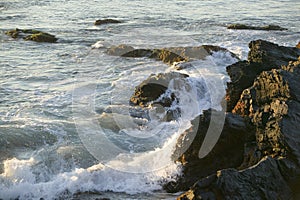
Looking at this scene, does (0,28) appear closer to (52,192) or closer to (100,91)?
(100,91)

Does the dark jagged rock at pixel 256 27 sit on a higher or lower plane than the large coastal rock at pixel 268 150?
lower

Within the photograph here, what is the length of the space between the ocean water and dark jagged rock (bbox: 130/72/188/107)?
23 cm

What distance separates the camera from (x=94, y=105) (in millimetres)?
10258

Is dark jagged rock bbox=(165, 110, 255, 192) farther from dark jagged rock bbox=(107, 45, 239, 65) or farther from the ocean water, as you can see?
dark jagged rock bbox=(107, 45, 239, 65)

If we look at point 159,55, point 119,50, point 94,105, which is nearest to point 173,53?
point 159,55

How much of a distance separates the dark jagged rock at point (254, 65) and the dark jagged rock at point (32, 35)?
11.0 meters

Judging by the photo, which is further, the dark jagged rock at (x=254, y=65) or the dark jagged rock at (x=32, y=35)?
the dark jagged rock at (x=32, y=35)

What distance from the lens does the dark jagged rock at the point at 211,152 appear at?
6.36 meters

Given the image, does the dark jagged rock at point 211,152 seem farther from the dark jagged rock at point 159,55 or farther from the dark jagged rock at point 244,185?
the dark jagged rock at point 159,55

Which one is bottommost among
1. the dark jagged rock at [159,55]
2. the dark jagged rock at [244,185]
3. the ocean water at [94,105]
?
the ocean water at [94,105]

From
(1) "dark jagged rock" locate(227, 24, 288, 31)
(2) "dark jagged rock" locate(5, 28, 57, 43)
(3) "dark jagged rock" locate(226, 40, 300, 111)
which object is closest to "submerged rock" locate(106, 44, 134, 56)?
(2) "dark jagged rock" locate(5, 28, 57, 43)

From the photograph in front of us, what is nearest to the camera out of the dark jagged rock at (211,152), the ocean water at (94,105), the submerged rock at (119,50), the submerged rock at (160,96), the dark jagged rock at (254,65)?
the dark jagged rock at (211,152)

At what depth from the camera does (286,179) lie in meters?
5.43

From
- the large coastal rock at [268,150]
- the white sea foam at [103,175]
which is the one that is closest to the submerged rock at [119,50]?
the white sea foam at [103,175]
